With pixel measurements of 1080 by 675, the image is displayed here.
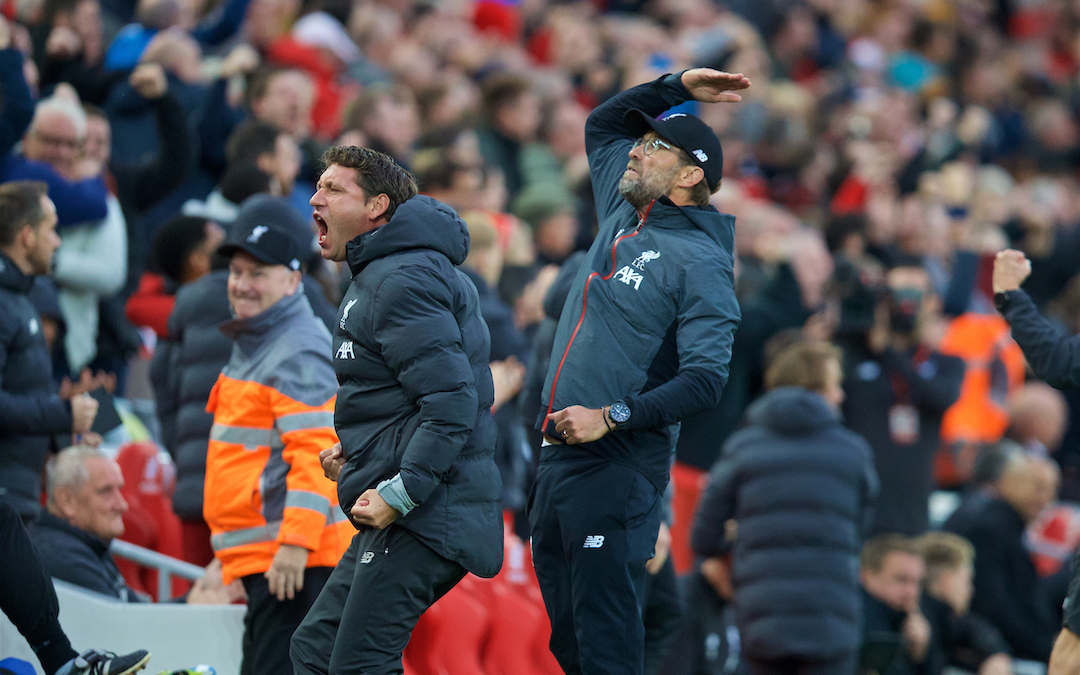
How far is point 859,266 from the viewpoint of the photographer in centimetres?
927

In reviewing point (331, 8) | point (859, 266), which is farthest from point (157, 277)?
point (331, 8)

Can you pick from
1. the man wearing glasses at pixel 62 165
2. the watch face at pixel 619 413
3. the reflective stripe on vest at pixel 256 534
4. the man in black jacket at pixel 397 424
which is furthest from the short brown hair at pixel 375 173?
the man wearing glasses at pixel 62 165

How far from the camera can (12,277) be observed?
583 centimetres

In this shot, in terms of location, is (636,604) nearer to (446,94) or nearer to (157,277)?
(157,277)

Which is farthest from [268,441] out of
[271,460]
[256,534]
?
[256,534]

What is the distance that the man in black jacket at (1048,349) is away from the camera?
4957mm

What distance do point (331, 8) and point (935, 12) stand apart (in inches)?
349

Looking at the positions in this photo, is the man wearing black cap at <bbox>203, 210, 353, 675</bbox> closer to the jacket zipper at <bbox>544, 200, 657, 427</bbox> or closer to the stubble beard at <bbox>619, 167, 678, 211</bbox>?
the jacket zipper at <bbox>544, 200, 657, 427</bbox>

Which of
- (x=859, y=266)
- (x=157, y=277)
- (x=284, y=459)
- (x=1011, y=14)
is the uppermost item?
(x=284, y=459)

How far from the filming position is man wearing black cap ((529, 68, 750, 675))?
4473mm

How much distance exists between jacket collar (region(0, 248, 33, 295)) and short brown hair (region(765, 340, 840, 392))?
12.1ft

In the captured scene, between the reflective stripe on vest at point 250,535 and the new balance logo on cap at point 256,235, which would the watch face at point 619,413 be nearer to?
the reflective stripe on vest at point 250,535

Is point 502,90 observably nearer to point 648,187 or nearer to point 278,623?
point 648,187

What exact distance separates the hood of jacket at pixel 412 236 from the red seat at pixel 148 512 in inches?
112
